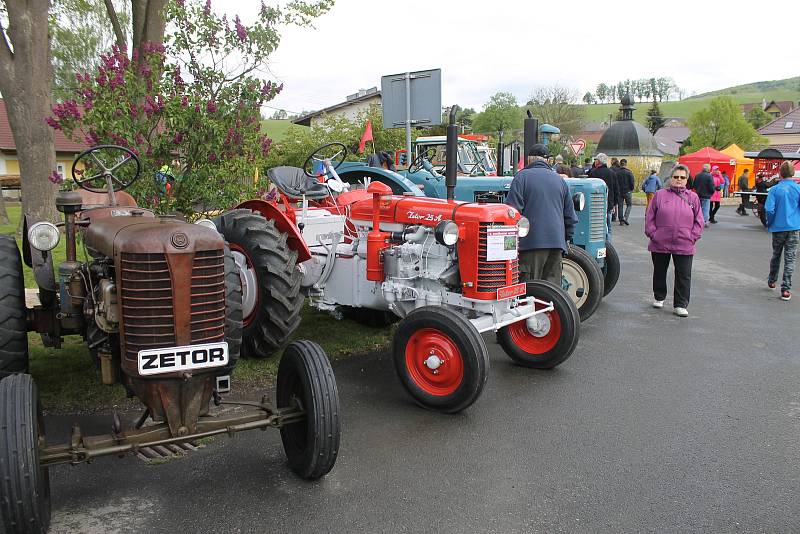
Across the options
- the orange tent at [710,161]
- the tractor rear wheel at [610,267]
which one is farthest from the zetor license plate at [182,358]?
the orange tent at [710,161]

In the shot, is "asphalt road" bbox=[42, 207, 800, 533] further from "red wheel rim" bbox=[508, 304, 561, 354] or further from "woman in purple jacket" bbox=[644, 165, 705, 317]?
"woman in purple jacket" bbox=[644, 165, 705, 317]

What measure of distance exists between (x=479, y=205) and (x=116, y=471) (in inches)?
117

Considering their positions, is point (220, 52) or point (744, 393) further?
point (220, 52)

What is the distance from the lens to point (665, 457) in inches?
147

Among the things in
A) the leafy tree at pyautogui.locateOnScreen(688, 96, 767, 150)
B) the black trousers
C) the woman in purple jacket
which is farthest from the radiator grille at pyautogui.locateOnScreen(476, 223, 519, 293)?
the leafy tree at pyautogui.locateOnScreen(688, 96, 767, 150)

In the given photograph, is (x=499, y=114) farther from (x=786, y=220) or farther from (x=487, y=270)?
(x=487, y=270)

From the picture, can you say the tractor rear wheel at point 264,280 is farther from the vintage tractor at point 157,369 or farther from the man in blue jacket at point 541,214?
the man in blue jacket at point 541,214

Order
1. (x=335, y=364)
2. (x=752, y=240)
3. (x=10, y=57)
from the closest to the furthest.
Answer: (x=335, y=364)
(x=10, y=57)
(x=752, y=240)

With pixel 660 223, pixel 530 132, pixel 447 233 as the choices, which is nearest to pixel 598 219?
pixel 660 223

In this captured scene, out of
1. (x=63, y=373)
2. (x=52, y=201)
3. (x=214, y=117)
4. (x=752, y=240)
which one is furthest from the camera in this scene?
(x=752, y=240)

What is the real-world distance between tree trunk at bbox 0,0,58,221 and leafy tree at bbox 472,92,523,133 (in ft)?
144

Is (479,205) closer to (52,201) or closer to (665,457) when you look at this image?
(665,457)

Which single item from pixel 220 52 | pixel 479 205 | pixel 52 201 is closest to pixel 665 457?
pixel 479 205

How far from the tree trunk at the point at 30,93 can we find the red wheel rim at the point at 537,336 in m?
6.77
